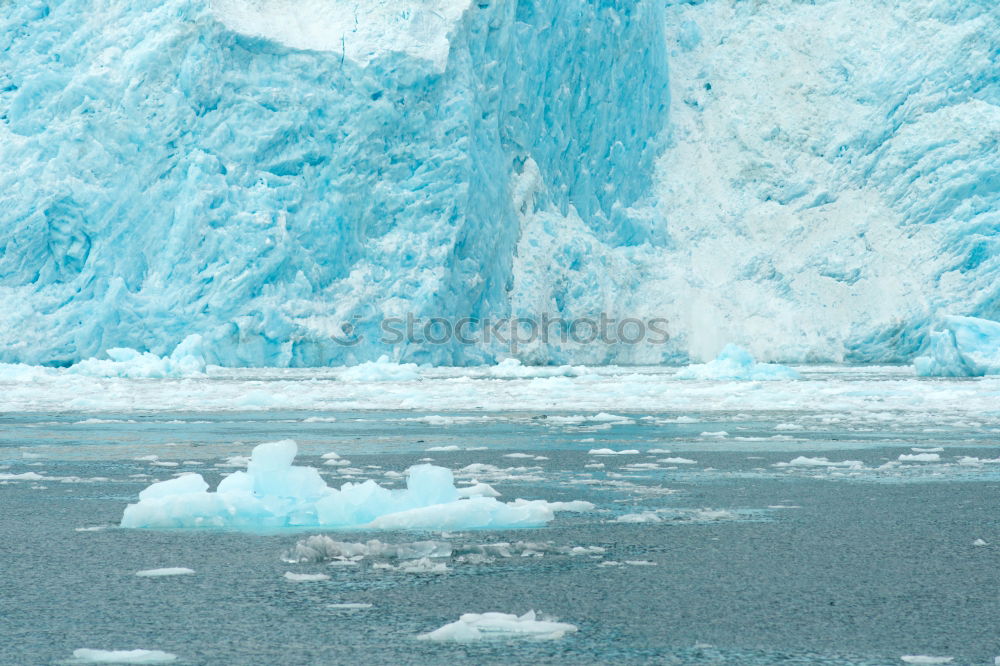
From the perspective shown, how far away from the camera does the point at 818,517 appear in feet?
16.9

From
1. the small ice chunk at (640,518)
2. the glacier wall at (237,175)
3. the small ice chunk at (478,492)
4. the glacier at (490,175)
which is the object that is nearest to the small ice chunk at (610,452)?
the small ice chunk at (478,492)

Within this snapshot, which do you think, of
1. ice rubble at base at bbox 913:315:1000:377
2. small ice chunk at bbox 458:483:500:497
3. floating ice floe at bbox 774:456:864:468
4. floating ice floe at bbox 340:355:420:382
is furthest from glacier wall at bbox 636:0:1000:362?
small ice chunk at bbox 458:483:500:497

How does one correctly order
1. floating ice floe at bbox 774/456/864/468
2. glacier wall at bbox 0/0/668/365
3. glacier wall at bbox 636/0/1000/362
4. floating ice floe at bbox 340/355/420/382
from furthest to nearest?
glacier wall at bbox 636/0/1000/362, glacier wall at bbox 0/0/668/365, floating ice floe at bbox 340/355/420/382, floating ice floe at bbox 774/456/864/468

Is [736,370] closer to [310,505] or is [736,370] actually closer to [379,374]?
[379,374]

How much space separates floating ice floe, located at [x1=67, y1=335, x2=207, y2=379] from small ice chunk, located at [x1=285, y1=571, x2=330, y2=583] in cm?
2133

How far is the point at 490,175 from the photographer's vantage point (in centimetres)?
3331

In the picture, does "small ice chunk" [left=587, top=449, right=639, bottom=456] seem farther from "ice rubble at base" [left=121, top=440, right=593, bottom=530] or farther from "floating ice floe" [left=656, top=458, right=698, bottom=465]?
"ice rubble at base" [left=121, top=440, right=593, bottom=530]

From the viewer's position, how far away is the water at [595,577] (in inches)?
113

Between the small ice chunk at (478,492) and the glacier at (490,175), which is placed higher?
the glacier at (490,175)

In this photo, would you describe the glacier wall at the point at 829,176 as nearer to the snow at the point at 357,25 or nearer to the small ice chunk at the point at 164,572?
the snow at the point at 357,25

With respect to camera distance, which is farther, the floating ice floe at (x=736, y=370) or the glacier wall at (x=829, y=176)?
the glacier wall at (x=829, y=176)

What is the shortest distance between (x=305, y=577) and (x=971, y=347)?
74.4 ft

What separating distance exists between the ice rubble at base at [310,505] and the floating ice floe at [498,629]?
1717mm

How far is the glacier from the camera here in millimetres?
28953
